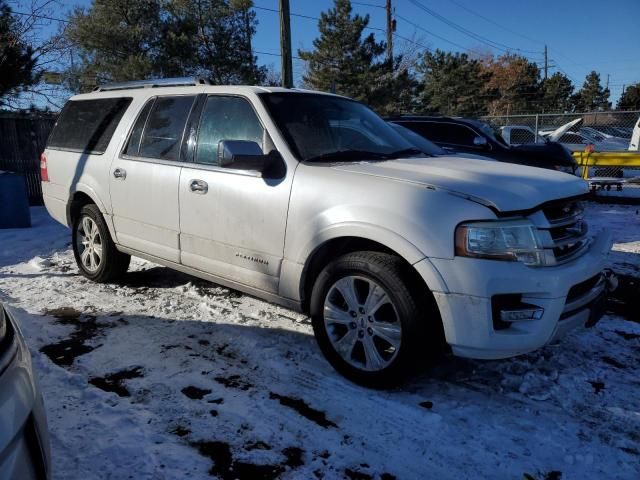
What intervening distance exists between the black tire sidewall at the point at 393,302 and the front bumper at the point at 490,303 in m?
0.18

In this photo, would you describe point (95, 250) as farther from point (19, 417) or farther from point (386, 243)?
point (19, 417)

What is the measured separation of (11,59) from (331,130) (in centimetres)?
1231

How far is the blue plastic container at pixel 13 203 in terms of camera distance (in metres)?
7.82

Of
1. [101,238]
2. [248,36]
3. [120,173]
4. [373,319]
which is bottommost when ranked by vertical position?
[373,319]

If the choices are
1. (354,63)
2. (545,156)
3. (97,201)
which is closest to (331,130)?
(97,201)

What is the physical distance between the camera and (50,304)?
14.6 ft

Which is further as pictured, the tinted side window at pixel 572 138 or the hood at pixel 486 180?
the tinted side window at pixel 572 138

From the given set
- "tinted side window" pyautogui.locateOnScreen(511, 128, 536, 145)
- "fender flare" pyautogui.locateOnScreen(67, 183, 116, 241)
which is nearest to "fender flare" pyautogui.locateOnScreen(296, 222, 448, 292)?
"fender flare" pyautogui.locateOnScreen(67, 183, 116, 241)

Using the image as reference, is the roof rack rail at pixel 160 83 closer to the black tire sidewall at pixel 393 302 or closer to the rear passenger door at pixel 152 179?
the rear passenger door at pixel 152 179

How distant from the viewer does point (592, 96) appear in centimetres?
5956

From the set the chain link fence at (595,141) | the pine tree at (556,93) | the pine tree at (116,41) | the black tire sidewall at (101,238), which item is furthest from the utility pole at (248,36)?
the pine tree at (556,93)

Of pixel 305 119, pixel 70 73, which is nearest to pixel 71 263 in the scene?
pixel 305 119

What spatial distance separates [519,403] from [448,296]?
85 cm

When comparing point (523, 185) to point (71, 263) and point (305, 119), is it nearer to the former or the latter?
point (305, 119)
